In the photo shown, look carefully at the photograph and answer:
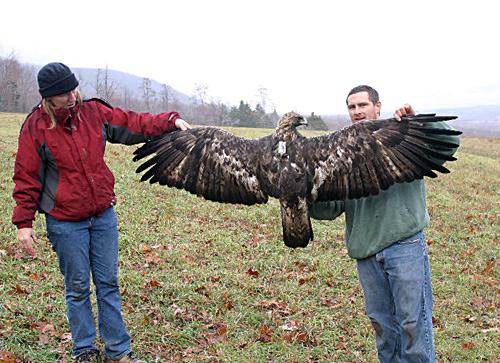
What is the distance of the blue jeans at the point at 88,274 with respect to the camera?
4.43 m

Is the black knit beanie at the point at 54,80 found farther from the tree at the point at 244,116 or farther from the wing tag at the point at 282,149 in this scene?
the tree at the point at 244,116

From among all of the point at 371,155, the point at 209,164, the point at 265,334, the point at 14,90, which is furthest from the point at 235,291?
the point at 14,90

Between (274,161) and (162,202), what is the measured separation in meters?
7.38

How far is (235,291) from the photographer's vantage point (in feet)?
22.4

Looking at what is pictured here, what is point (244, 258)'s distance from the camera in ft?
27.1

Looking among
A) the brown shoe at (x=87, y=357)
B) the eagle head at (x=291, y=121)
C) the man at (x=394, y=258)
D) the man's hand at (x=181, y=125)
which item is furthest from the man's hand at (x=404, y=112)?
the brown shoe at (x=87, y=357)

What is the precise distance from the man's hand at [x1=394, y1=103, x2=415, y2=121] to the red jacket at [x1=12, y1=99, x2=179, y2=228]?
2453 millimetres

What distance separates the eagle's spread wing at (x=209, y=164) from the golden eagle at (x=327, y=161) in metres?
0.01

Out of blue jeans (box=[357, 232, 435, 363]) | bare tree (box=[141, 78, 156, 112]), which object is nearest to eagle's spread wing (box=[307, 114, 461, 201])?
blue jeans (box=[357, 232, 435, 363])

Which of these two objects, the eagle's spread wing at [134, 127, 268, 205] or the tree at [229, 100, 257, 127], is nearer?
the eagle's spread wing at [134, 127, 268, 205]

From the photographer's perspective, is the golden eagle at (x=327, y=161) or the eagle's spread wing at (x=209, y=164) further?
the eagle's spread wing at (x=209, y=164)

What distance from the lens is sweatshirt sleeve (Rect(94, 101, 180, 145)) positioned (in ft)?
15.3

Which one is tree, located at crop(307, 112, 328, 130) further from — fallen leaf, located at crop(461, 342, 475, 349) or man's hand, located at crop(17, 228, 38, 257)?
man's hand, located at crop(17, 228, 38, 257)

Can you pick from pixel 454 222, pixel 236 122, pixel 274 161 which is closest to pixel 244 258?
pixel 274 161
